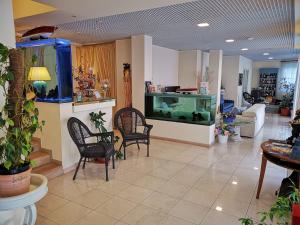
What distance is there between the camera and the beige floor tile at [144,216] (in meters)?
2.42

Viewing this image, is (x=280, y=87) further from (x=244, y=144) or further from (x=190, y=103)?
(x=190, y=103)

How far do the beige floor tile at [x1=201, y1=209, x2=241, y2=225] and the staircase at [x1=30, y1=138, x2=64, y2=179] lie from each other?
2.37 m

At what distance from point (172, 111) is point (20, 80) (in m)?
3.96

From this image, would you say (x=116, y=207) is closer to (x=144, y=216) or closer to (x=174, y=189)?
(x=144, y=216)

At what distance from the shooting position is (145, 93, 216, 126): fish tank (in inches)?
195

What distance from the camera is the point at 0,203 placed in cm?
176

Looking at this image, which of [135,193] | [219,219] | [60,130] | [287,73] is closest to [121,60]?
[60,130]

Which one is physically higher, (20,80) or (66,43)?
(66,43)

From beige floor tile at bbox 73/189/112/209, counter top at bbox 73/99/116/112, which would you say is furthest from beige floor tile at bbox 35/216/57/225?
counter top at bbox 73/99/116/112

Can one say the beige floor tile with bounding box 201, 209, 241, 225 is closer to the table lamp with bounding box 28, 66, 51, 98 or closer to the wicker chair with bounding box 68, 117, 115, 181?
the wicker chair with bounding box 68, 117, 115, 181

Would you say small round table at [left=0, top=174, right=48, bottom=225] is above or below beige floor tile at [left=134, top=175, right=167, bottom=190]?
above

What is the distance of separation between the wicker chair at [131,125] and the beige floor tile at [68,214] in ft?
5.75

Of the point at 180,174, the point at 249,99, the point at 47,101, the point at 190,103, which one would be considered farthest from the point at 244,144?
the point at 249,99

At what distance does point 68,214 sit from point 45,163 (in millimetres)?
1371
